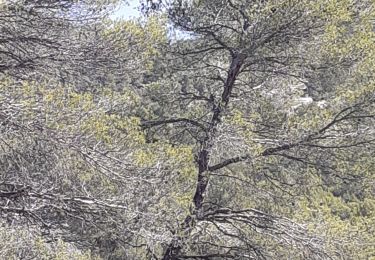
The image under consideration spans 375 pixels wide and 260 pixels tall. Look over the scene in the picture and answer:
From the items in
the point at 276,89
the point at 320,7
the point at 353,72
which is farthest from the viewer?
the point at 276,89

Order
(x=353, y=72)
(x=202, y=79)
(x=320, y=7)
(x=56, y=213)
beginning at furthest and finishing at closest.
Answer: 1. (x=202, y=79)
2. (x=353, y=72)
3. (x=320, y=7)
4. (x=56, y=213)

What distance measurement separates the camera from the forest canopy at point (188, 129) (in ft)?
A: 16.4

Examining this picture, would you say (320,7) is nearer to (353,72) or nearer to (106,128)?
(353,72)

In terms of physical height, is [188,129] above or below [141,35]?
below

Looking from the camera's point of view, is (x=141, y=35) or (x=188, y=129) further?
(x=188, y=129)

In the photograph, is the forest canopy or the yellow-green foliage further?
the yellow-green foliage

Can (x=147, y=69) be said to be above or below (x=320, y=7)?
below

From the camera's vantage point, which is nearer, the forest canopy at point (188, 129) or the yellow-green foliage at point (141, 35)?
the forest canopy at point (188, 129)

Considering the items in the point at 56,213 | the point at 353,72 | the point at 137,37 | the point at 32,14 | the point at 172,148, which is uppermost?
the point at 353,72

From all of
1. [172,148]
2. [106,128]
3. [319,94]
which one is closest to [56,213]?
[106,128]

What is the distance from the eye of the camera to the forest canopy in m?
4.98

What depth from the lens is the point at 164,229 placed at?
17.5 ft

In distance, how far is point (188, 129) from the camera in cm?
671

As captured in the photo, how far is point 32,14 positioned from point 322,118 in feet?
10.3
